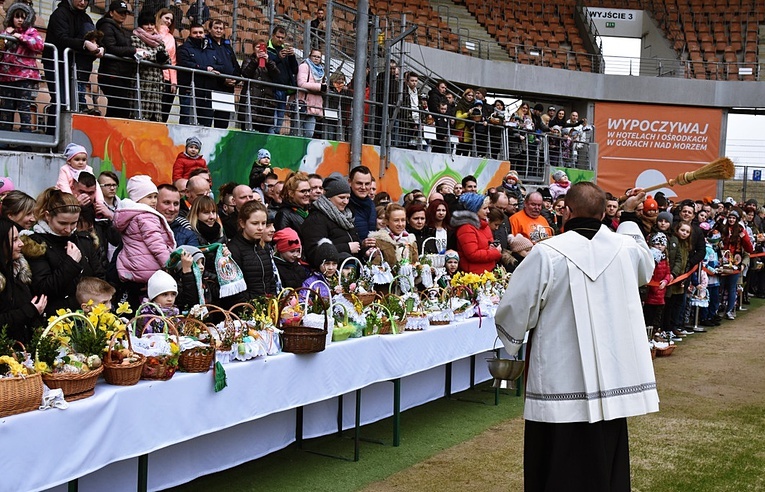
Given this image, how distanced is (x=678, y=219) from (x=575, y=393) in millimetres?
7761

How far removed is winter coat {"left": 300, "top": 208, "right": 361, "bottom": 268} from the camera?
21.5 ft

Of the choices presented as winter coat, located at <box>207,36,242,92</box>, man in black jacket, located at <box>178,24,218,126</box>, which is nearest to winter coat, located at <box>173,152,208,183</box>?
man in black jacket, located at <box>178,24,218,126</box>

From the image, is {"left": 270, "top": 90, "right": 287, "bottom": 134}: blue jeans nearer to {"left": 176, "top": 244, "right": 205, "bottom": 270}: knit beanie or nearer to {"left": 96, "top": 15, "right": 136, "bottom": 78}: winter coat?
{"left": 96, "top": 15, "right": 136, "bottom": 78}: winter coat

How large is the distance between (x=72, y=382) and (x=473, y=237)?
15.4 ft

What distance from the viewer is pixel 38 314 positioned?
453 cm

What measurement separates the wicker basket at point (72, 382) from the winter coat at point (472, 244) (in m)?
4.51

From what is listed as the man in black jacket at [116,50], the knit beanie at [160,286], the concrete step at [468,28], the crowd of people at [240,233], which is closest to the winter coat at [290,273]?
the crowd of people at [240,233]

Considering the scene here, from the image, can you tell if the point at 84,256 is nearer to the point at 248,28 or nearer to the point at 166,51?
the point at 166,51

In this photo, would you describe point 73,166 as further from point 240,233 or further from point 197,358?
point 197,358

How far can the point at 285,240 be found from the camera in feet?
20.0

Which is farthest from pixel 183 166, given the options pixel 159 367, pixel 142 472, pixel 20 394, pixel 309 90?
pixel 20 394

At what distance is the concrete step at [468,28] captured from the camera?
23000mm

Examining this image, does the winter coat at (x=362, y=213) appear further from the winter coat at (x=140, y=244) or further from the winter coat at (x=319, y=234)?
the winter coat at (x=140, y=244)

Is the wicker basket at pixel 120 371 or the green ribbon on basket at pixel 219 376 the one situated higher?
the wicker basket at pixel 120 371
